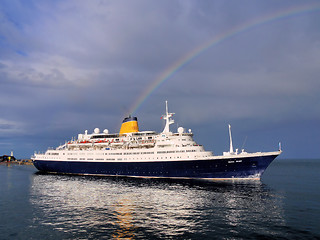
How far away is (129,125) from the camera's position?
61312 millimetres

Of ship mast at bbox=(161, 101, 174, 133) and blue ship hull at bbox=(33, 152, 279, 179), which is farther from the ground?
ship mast at bbox=(161, 101, 174, 133)

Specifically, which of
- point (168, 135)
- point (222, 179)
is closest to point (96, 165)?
point (168, 135)

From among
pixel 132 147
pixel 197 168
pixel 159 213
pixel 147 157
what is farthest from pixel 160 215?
pixel 132 147

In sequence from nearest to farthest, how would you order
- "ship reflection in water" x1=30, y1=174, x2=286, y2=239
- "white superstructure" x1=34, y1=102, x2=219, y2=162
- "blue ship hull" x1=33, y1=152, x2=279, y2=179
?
"ship reflection in water" x1=30, y1=174, x2=286, y2=239 < "blue ship hull" x1=33, y1=152, x2=279, y2=179 < "white superstructure" x1=34, y1=102, x2=219, y2=162

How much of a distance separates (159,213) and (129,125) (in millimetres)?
38845

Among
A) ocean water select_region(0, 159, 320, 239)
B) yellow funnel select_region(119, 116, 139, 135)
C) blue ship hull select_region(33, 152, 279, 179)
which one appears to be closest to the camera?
ocean water select_region(0, 159, 320, 239)

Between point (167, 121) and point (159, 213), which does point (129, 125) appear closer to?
point (167, 121)

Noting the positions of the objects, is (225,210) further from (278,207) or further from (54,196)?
(54,196)

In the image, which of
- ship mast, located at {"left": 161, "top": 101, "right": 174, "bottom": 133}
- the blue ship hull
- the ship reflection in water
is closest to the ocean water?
the ship reflection in water

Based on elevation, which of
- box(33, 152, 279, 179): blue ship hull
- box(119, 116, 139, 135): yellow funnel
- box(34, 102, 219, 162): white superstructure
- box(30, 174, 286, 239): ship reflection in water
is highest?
box(119, 116, 139, 135): yellow funnel

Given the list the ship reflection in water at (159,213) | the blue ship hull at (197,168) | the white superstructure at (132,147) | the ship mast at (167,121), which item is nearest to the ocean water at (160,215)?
the ship reflection in water at (159,213)

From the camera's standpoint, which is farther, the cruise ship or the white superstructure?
the white superstructure

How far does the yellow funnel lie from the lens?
199 feet

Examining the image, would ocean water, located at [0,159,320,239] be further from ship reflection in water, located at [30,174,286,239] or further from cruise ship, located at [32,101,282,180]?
cruise ship, located at [32,101,282,180]
